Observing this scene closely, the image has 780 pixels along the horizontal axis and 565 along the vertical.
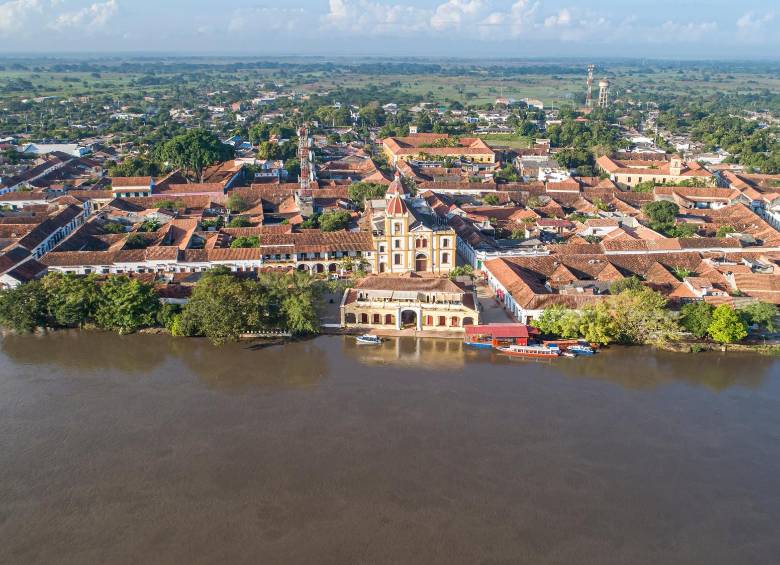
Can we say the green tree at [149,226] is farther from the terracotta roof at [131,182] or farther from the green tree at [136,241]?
the terracotta roof at [131,182]

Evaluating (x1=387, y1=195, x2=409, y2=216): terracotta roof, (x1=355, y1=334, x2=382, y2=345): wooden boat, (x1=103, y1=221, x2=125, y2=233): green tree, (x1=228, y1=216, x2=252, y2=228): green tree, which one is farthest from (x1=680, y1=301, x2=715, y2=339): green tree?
(x1=103, y1=221, x2=125, y2=233): green tree

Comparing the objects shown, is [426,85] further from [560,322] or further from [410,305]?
[560,322]

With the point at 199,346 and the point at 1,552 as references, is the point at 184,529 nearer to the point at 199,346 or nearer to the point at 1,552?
the point at 1,552

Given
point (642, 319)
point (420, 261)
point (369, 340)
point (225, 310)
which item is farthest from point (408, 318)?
point (642, 319)

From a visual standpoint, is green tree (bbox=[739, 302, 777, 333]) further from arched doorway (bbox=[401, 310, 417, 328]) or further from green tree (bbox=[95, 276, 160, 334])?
green tree (bbox=[95, 276, 160, 334])

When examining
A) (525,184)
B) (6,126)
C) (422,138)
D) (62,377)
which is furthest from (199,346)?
(6,126)
